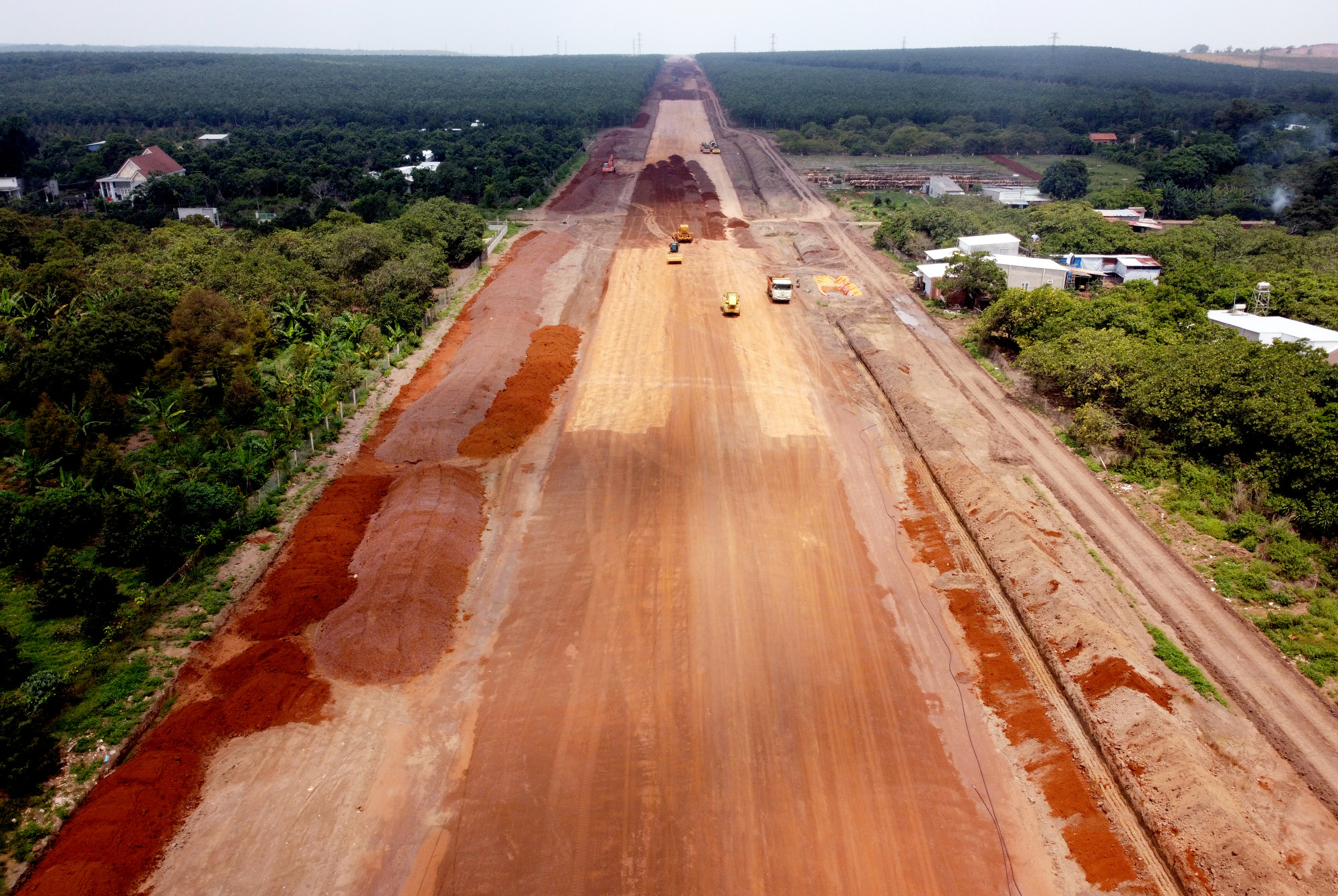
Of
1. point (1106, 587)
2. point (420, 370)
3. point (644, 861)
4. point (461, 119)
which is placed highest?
point (461, 119)

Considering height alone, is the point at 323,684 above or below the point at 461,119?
below

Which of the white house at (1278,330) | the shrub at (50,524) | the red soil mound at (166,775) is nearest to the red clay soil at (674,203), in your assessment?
the white house at (1278,330)

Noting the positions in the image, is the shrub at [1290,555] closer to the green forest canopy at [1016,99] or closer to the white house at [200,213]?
the white house at [200,213]

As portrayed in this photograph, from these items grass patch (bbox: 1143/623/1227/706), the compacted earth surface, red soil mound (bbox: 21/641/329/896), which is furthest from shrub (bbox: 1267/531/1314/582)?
red soil mound (bbox: 21/641/329/896)

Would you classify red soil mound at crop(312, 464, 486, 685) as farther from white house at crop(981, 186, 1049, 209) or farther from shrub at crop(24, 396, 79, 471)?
white house at crop(981, 186, 1049, 209)

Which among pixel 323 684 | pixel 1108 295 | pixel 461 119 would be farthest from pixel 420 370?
pixel 461 119

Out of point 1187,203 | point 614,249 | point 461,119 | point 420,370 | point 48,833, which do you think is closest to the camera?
point 48,833

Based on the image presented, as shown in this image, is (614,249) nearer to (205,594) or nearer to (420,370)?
(420,370)
